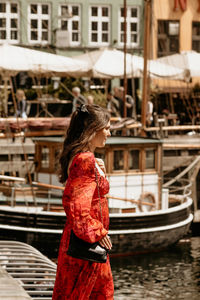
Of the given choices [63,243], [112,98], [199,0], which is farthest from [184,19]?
[63,243]

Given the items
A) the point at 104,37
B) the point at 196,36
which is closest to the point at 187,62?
the point at 104,37

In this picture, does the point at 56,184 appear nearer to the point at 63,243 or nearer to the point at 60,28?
the point at 63,243

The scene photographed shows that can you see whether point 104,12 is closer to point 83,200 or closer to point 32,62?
point 32,62

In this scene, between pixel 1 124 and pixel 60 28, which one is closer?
pixel 1 124

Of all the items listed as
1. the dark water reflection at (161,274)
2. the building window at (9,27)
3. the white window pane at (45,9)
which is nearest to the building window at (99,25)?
the white window pane at (45,9)

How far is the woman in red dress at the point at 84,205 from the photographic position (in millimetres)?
3902

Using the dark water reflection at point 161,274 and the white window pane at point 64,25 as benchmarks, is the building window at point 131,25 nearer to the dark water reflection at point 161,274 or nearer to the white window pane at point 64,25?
the white window pane at point 64,25

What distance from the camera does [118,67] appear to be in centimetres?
2161

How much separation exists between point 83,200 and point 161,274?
986 centimetres

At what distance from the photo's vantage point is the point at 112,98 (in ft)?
66.0

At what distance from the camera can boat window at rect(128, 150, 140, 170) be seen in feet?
48.8

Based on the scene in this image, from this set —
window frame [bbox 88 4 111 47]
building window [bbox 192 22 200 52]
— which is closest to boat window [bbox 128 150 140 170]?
window frame [bbox 88 4 111 47]

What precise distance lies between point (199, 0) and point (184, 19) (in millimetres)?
1006

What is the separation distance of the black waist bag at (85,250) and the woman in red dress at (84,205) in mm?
26
